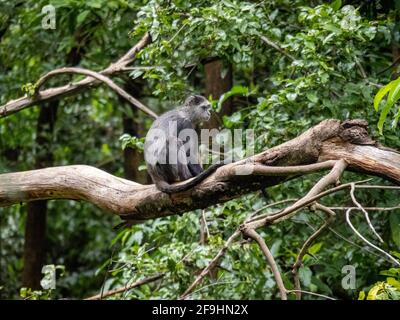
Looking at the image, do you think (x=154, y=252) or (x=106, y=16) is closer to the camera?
(x=154, y=252)

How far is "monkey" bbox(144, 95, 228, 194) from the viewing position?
5.20 meters

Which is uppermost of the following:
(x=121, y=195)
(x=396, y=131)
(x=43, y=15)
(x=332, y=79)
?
(x=43, y=15)

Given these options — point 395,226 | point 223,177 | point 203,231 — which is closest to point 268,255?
point 223,177

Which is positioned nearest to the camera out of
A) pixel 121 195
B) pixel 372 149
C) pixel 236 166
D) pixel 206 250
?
pixel 372 149

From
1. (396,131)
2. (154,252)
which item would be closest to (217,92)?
(154,252)

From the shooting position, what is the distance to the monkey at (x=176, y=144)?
17.0 feet

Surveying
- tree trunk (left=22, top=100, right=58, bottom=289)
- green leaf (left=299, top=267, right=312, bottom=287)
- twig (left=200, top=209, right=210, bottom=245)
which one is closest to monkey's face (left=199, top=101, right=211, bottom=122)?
twig (left=200, top=209, right=210, bottom=245)

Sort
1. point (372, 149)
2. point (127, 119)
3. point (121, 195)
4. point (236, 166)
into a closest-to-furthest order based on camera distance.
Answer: point (372, 149), point (236, 166), point (121, 195), point (127, 119)

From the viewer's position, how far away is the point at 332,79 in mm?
5391

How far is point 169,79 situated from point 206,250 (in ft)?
4.69

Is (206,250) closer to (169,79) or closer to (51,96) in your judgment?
(169,79)

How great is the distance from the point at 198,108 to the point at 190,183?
1.60 meters

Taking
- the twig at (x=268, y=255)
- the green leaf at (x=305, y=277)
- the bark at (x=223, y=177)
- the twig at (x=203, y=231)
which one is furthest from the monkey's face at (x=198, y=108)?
the twig at (x=268, y=255)

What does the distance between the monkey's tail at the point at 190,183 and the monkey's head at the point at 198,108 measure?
1264 mm
